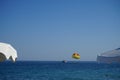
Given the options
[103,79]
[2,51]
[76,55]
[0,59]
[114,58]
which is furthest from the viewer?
[103,79]

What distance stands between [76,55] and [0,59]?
53.5 feet

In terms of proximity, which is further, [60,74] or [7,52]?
[60,74]

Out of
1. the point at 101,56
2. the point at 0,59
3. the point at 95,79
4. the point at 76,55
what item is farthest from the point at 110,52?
the point at 95,79

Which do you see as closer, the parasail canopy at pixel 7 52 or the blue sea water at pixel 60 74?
the parasail canopy at pixel 7 52

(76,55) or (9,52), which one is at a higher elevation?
(76,55)

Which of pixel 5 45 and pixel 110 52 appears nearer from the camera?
pixel 5 45

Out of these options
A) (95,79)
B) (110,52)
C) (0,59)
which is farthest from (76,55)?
(0,59)

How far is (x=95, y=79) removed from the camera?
33656mm

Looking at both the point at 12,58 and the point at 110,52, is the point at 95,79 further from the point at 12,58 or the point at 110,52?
the point at 12,58

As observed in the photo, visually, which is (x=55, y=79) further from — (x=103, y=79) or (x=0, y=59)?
(x=0, y=59)

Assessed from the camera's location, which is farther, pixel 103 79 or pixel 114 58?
pixel 103 79

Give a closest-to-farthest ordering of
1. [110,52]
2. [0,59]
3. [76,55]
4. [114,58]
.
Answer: [0,59]
[114,58]
[110,52]
[76,55]

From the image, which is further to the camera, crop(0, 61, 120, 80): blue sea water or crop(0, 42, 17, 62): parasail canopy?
crop(0, 61, 120, 80): blue sea water

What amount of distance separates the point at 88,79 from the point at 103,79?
2096mm
